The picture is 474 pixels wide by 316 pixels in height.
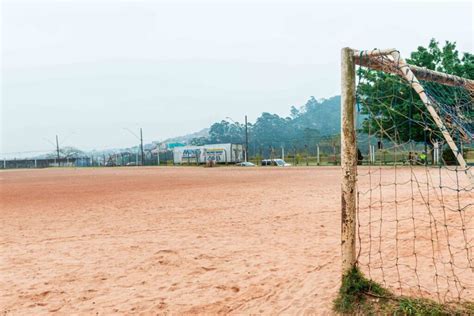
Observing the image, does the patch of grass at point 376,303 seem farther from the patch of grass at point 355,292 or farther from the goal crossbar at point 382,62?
the goal crossbar at point 382,62

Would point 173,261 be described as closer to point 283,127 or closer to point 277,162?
point 277,162

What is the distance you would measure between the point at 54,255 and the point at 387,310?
14.6 feet

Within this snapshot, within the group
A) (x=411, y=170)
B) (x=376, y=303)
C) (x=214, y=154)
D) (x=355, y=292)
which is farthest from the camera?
(x=214, y=154)

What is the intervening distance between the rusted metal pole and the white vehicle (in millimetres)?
45860

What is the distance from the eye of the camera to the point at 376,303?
3361 millimetres

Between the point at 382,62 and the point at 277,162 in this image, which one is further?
the point at 277,162

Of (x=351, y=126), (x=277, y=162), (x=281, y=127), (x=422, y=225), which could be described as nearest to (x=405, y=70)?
(x=351, y=126)

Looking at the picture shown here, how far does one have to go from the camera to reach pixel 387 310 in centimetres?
323

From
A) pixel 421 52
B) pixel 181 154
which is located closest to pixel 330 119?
pixel 181 154

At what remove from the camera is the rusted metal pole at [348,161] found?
353cm

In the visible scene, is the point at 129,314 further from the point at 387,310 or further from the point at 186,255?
the point at 387,310

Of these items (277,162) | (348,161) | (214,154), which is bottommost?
(277,162)

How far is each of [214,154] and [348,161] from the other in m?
47.1

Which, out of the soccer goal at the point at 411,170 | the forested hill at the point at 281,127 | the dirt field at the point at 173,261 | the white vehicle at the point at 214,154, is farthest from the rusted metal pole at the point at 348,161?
the forested hill at the point at 281,127
